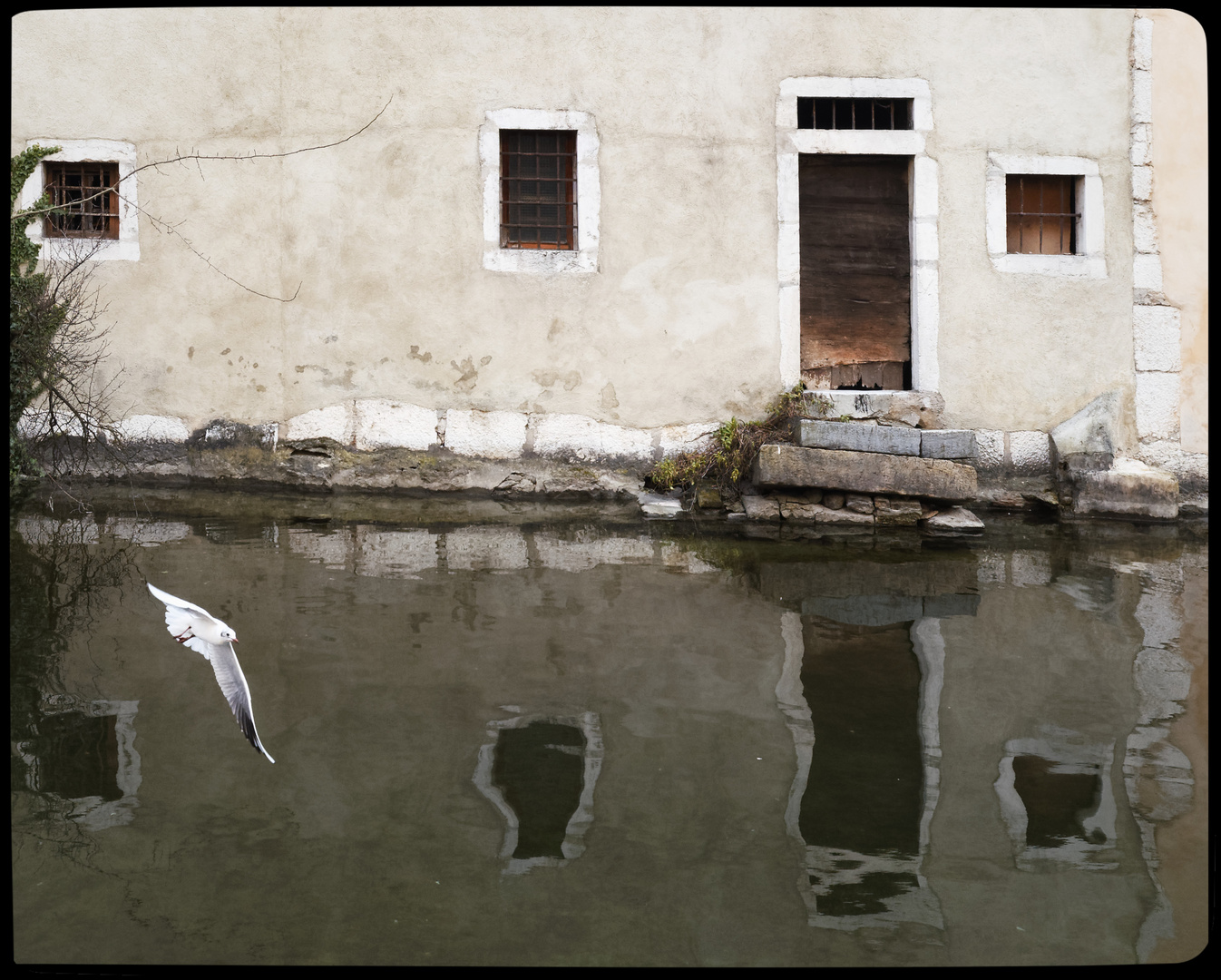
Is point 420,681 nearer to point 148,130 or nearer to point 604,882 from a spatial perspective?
point 604,882

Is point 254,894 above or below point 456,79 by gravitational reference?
below

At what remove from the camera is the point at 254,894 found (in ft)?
9.52

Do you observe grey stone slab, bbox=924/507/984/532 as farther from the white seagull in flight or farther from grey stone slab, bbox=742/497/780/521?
the white seagull in flight

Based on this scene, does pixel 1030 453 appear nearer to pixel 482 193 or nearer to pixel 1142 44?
pixel 1142 44

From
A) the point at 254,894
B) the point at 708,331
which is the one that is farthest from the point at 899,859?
the point at 708,331

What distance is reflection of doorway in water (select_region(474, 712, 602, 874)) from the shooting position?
125 inches

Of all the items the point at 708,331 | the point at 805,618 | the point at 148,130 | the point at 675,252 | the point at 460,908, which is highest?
the point at 148,130

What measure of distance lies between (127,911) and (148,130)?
21.6 ft

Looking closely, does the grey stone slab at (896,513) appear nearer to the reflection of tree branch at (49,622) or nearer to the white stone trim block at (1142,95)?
the white stone trim block at (1142,95)

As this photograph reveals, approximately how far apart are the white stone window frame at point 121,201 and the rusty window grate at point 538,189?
8.70ft

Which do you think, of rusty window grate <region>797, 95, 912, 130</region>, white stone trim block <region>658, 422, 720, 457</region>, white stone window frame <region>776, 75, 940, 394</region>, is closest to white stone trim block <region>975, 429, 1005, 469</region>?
white stone window frame <region>776, 75, 940, 394</region>

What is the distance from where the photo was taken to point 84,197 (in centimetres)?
807

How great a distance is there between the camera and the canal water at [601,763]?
284 centimetres

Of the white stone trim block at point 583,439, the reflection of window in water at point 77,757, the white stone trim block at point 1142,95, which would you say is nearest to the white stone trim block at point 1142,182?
the white stone trim block at point 1142,95
